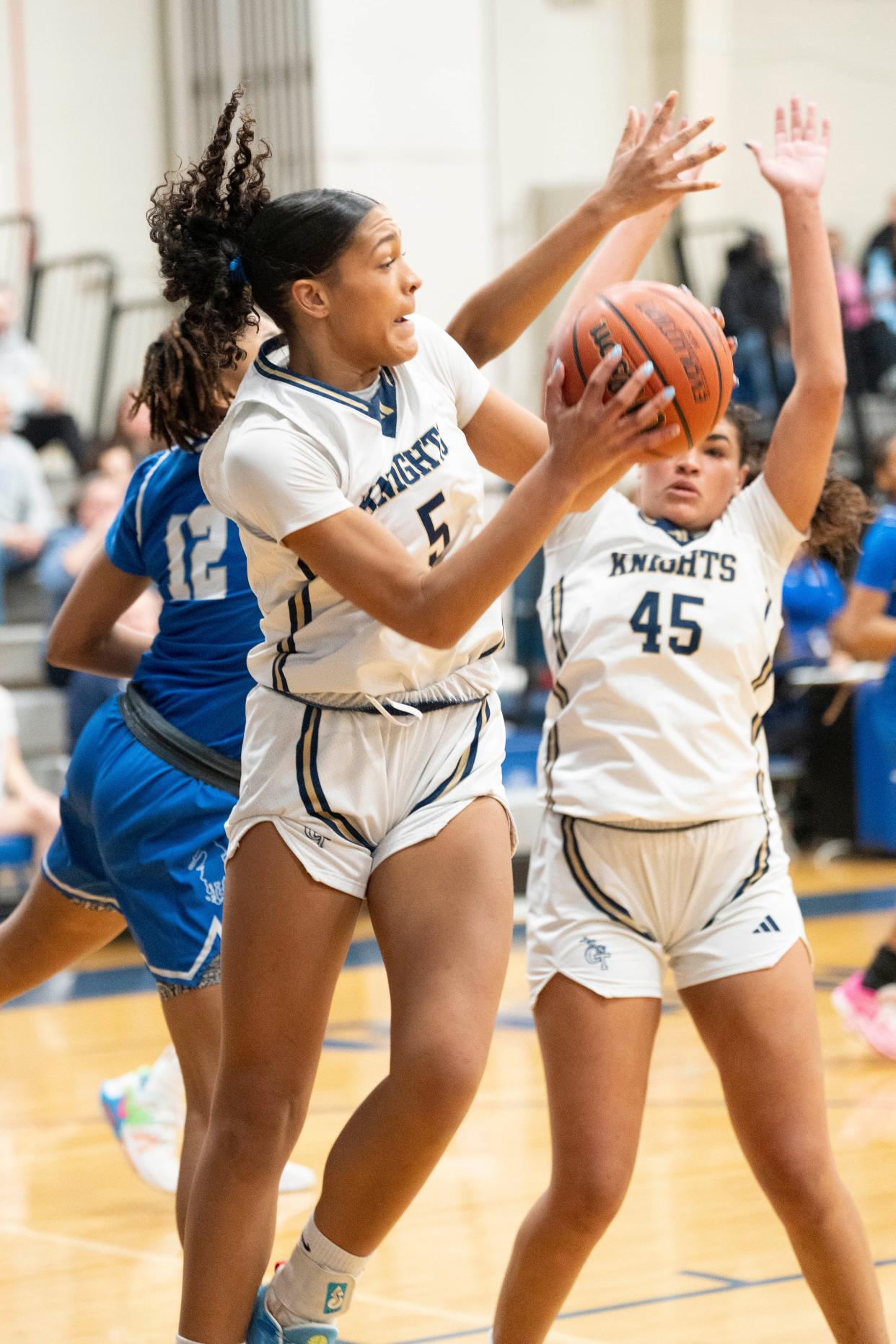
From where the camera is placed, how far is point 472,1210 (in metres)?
4.31

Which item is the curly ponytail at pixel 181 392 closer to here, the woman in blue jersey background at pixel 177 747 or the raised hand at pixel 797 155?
the woman in blue jersey background at pixel 177 747

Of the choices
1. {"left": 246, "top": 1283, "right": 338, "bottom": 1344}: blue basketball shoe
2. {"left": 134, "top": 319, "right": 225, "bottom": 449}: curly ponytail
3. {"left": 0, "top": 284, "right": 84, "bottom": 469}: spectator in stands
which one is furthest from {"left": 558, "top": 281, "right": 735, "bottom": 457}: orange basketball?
{"left": 0, "top": 284, "right": 84, "bottom": 469}: spectator in stands

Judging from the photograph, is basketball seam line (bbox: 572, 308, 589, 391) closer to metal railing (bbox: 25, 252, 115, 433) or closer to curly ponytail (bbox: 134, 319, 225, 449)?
curly ponytail (bbox: 134, 319, 225, 449)

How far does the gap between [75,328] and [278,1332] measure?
11.5 meters

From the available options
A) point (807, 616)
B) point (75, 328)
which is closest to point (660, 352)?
point (807, 616)

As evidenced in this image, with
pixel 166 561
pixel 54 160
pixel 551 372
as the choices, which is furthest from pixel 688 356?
pixel 54 160

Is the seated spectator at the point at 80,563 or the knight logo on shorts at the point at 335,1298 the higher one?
the knight logo on shorts at the point at 335,1298

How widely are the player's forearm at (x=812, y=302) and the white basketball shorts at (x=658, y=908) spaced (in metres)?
0.69

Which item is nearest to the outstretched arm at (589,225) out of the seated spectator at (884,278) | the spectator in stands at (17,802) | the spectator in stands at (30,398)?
the spectator in stands at (17,802)

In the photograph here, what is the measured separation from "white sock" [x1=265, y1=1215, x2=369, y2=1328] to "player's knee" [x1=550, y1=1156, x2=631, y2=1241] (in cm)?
36

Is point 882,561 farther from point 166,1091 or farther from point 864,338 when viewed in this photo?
point 864,338

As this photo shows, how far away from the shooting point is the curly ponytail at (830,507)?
132 inches

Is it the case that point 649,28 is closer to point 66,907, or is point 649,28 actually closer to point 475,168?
Result: point 475,168

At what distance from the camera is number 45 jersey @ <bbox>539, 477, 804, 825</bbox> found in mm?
3043
